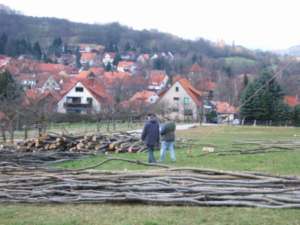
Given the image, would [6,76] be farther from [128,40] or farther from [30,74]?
[128,40]

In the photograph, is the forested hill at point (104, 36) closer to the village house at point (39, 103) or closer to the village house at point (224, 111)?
the village house at point (224, 111)

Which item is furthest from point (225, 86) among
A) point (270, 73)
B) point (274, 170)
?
point (274, 170)

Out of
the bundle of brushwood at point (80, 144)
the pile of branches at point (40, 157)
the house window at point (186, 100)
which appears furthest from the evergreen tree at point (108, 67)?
the pile of branches at point (40, 157)

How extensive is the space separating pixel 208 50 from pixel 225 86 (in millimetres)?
50729

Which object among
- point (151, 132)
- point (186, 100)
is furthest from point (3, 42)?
point (151, 132)

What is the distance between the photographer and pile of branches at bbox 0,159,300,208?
29.5 feet

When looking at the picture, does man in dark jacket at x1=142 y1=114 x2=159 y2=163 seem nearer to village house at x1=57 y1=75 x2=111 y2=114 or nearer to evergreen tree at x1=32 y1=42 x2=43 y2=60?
village house at x1=57 y1=75 x2=111 y2=114

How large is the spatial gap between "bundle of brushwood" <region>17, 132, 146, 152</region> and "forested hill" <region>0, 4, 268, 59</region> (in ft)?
366

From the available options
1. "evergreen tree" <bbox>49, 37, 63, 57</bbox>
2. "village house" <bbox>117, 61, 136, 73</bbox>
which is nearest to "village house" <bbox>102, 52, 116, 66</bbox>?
"village house" <bbox>117, 61, 136, 73</bbox>

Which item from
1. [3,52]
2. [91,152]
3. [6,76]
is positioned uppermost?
[3,52]

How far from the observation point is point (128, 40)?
154 meters

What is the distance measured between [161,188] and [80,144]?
12.3 meters

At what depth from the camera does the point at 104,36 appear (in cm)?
15712

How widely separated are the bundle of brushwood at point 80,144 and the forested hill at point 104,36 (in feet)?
366
